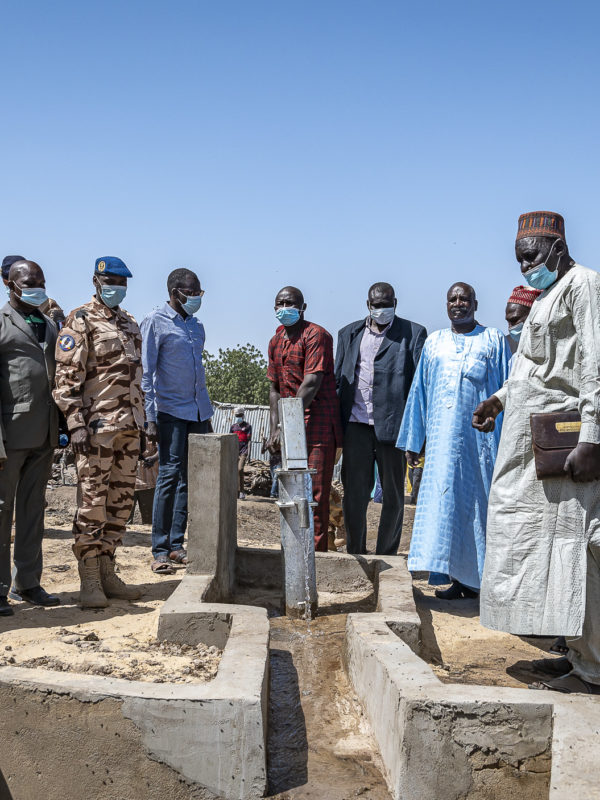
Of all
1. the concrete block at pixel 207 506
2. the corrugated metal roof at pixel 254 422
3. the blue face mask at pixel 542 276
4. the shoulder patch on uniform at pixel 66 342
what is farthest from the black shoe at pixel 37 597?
the corrugated metal roof at pixel 254 422

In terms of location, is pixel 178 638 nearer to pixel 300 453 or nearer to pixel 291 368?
pixel 300 453

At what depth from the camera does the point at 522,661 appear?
415cm

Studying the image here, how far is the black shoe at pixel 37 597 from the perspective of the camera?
496 cm

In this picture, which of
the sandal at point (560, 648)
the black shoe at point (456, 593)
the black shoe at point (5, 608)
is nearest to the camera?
the sandal at point (560, 648)

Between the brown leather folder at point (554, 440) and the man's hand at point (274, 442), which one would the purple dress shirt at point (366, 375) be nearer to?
the man's hand at point (274, 442)

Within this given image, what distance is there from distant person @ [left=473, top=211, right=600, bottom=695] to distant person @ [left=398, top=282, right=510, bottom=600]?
1.49 meters

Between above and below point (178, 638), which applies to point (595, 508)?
above

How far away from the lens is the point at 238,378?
30906 mm

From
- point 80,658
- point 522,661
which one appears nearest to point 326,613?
point 522,661

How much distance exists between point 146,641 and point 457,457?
2.34 metres

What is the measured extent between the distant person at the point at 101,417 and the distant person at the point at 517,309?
263 cm

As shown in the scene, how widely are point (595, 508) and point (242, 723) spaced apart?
5.46ft

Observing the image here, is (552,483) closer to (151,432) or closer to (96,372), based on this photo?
(96,372)

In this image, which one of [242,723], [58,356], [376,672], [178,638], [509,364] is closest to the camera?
[242,723]
